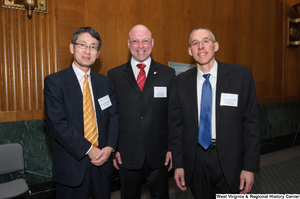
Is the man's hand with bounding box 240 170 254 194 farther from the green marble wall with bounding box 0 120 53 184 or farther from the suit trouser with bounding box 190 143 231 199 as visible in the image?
the green marble wall with bounding box 0 120 53 184

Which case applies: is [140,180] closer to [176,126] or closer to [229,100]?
[176,126]

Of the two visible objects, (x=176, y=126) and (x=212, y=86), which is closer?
(x=212, y=86)

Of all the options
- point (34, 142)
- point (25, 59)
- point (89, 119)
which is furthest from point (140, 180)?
point (25, 59)

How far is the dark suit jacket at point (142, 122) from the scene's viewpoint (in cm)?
209

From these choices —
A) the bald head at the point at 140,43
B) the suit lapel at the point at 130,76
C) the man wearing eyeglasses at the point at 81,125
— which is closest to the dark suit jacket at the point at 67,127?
the man wearing eyeglasses at the point at 81,125

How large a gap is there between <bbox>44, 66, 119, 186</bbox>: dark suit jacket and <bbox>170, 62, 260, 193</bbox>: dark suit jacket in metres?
0.68

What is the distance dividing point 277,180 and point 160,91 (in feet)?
9.76

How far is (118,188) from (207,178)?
6.84 ft

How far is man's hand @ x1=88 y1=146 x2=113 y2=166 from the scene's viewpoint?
177 centimetres

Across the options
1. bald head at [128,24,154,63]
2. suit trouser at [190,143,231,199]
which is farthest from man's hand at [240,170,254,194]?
bald head at [128,24,154,63]

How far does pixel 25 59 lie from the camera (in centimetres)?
270

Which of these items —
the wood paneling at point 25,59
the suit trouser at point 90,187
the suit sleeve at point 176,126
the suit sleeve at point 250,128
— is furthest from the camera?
the wood paneling at point 25,59

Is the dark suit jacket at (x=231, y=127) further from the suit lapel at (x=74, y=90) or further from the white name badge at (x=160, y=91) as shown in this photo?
the suit lapel at (x=74, y=90)

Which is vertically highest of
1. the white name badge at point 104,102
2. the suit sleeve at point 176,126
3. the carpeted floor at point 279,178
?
the white name badge at point 104,102
